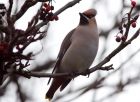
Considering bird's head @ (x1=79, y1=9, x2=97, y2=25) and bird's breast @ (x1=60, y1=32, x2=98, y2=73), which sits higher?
bird's head @ (x1=79, y1=9, x2=97, y2=25)

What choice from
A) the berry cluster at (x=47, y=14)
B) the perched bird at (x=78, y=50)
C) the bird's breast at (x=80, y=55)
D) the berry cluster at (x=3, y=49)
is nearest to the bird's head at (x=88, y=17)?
the perched bird at (x=78, y=50)

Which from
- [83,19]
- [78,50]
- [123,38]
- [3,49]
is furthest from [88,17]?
[3,49]

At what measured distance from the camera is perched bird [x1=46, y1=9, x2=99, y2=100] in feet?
13.0

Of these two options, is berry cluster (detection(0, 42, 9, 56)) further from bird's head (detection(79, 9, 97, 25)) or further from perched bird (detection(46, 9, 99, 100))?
Answer: bird's head (detection(79, 9, 97, 25))

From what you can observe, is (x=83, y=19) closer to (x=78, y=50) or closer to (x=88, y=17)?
(x=88, y=17)

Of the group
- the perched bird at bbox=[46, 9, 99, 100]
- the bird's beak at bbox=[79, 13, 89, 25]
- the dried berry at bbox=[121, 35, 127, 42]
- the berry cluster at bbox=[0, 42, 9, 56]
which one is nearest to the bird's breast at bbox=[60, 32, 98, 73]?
the perched bird at bbox=[46, 9, 99, 100]

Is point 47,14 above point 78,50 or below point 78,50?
above

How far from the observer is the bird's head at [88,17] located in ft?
13.9

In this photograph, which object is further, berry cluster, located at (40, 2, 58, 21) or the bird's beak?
the bird's beak

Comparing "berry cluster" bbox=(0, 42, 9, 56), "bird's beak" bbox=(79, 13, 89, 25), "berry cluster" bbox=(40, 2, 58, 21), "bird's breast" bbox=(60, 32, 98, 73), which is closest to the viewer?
"berry cluster" bbox=(0, 42, 9, 56)

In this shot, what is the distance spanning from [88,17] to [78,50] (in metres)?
0.48

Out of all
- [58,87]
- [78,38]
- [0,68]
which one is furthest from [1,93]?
[0,68]

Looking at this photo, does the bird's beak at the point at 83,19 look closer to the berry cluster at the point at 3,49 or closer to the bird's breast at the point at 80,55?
the bird's breast at the point at 80,55

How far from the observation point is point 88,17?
14.2ft
